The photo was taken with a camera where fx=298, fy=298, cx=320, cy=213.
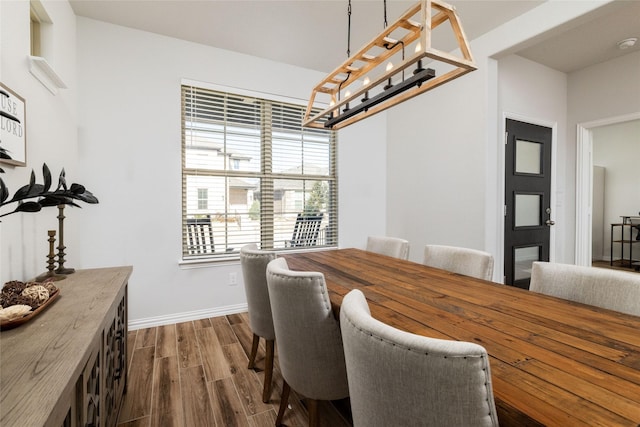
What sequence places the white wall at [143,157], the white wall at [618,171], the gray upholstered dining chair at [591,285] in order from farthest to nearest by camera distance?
the white wall at [618,171]
the white wall at [143,157]
the gray upholstered dining chair at [591,285]

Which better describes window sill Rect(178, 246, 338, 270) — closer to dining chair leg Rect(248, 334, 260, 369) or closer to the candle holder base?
dining chair leg Rect(248, 334, 260, 369)

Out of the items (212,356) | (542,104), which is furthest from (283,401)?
(542,104)

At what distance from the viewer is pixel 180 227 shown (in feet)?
9.67

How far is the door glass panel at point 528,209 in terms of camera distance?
333 cm

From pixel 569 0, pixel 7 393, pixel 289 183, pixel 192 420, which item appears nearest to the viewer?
pixel 7 393

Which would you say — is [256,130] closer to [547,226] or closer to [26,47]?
[26,47]

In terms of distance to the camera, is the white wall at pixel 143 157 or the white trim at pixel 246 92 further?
the white trim at pixel 246 92

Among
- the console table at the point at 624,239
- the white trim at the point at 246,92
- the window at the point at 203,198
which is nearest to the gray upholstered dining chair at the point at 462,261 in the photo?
the window at the point at 203,198

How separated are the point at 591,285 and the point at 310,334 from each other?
1229mm

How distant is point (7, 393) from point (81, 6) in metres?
3.03

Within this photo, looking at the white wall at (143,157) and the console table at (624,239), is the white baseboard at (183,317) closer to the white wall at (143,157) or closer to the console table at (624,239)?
the white wall at (143,157)

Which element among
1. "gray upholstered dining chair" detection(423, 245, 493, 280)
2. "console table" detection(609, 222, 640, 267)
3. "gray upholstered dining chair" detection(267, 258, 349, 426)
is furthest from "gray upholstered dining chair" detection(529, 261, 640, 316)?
"console table" detection(609, 222, 640, 267)

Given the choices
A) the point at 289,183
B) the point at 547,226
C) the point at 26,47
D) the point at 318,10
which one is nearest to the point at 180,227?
the point at 289,183

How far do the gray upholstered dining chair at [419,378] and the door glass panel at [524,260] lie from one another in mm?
3292
